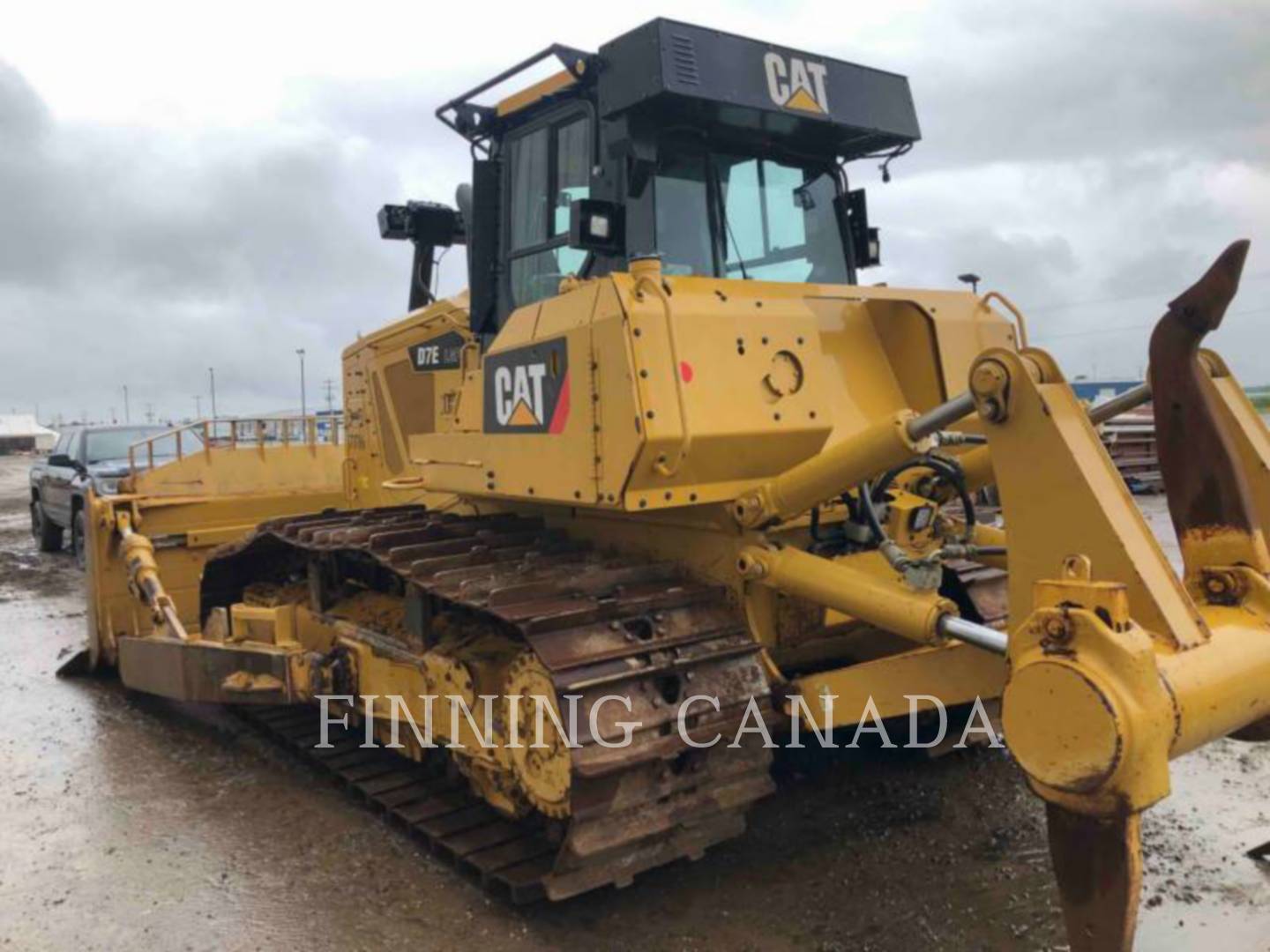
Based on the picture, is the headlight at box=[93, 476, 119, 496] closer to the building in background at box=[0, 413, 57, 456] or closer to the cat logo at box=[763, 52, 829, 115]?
the cat logo at box=[763, 52, 829, 115]

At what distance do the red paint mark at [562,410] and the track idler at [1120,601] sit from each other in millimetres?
1423

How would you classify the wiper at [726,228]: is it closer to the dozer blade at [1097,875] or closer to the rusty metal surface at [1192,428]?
the rusty metal surface at [1192,428]

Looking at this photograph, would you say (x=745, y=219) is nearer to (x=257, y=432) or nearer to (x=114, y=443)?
(x=257, y=432)

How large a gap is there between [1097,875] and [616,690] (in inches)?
55.8

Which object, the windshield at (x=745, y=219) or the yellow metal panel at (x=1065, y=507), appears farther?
the windshield at (x=745, y=219)

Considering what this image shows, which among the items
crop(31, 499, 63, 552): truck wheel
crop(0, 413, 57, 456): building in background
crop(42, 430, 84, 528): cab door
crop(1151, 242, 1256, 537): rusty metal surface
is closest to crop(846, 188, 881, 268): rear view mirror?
crop(1151, 242, 1256, 537): rusty metal surface

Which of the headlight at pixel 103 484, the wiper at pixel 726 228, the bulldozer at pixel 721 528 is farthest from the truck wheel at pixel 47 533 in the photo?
the wiper at pixel 726 228

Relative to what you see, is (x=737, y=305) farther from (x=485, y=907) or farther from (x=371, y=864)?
(x=371, y=864)

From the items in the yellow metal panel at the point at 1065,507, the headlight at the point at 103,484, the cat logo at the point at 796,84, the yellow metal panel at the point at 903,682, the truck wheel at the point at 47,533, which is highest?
the cat logo at the point at 796,84

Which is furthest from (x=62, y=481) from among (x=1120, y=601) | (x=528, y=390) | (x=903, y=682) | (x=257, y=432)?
(x=1120, y=601)

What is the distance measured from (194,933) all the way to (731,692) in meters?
2.08

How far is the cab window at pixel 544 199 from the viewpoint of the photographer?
4.50 meters

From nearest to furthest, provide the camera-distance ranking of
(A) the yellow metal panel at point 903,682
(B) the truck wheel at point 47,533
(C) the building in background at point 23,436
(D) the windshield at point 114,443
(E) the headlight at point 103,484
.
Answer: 1. (A) the yellow metal panel at point 903,682
2. (E) the headlight at point 103,484
3. (D) the windshield at point 114,443
4. (B) the truck wheel at point 47,533
5. (C) the building in background at point 23,436

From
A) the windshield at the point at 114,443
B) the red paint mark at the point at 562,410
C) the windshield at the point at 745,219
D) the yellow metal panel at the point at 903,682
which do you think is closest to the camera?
the yellow metal panel at the point at 903,682
